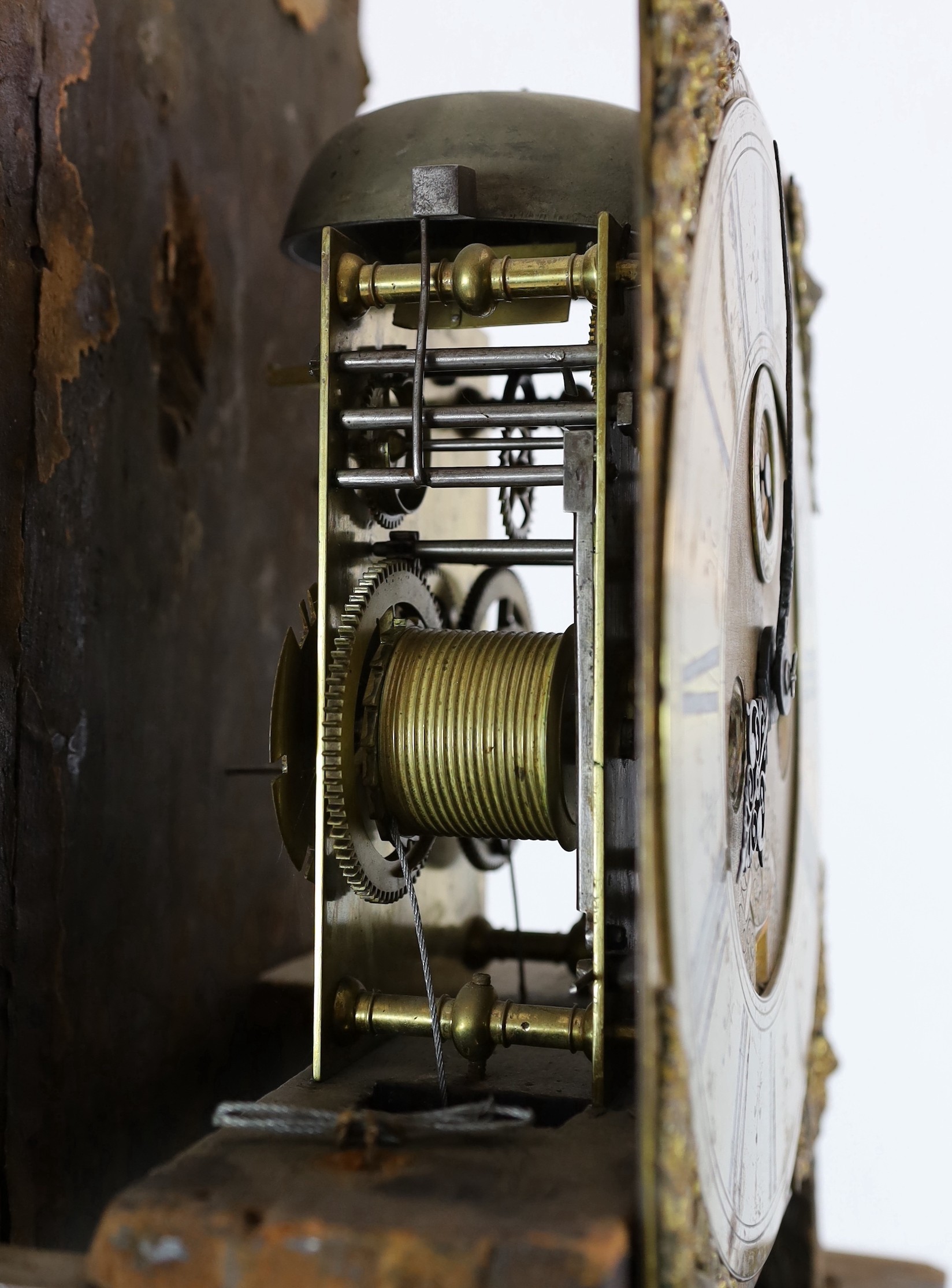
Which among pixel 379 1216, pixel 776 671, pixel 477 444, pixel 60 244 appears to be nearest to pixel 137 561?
pixel 60 244

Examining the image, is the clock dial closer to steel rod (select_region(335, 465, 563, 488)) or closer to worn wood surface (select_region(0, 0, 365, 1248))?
steel rod (select_region(335, 465, 563, 488))

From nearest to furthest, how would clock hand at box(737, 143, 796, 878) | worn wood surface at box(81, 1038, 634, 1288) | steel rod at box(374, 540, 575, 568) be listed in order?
worn wood surface at box(81, 1038, 634, 1288)
clock hand at box(737, 143, 796, 878)
steel rod at box(374, 540, 575, 568)

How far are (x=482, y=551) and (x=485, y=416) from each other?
29cm

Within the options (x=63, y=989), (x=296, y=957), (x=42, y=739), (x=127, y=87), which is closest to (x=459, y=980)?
(x=296, y=957)

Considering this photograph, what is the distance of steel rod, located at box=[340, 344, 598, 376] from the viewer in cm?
131

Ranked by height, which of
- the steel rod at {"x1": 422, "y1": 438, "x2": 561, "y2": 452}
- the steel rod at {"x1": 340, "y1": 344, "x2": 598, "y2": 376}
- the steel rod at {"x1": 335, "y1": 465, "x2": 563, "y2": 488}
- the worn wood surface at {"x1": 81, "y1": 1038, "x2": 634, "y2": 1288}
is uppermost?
the steel rod at {"x1": 340, "y1": 344, "x2": 598, "y2": 376}

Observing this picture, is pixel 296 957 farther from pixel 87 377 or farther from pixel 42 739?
pixel 87 377

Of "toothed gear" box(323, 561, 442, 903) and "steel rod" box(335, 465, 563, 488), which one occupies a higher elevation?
"steel rod" box(335, 465, 563, 488)

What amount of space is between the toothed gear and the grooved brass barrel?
0.09 ft

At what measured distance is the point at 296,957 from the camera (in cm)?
203

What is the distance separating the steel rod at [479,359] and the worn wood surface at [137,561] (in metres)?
0.36

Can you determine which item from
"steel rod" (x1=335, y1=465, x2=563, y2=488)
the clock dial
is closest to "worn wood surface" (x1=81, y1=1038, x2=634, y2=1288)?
the clock dial

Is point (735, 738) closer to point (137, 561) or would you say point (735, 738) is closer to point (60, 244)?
point (137, 561)

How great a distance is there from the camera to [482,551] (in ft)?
5.23
